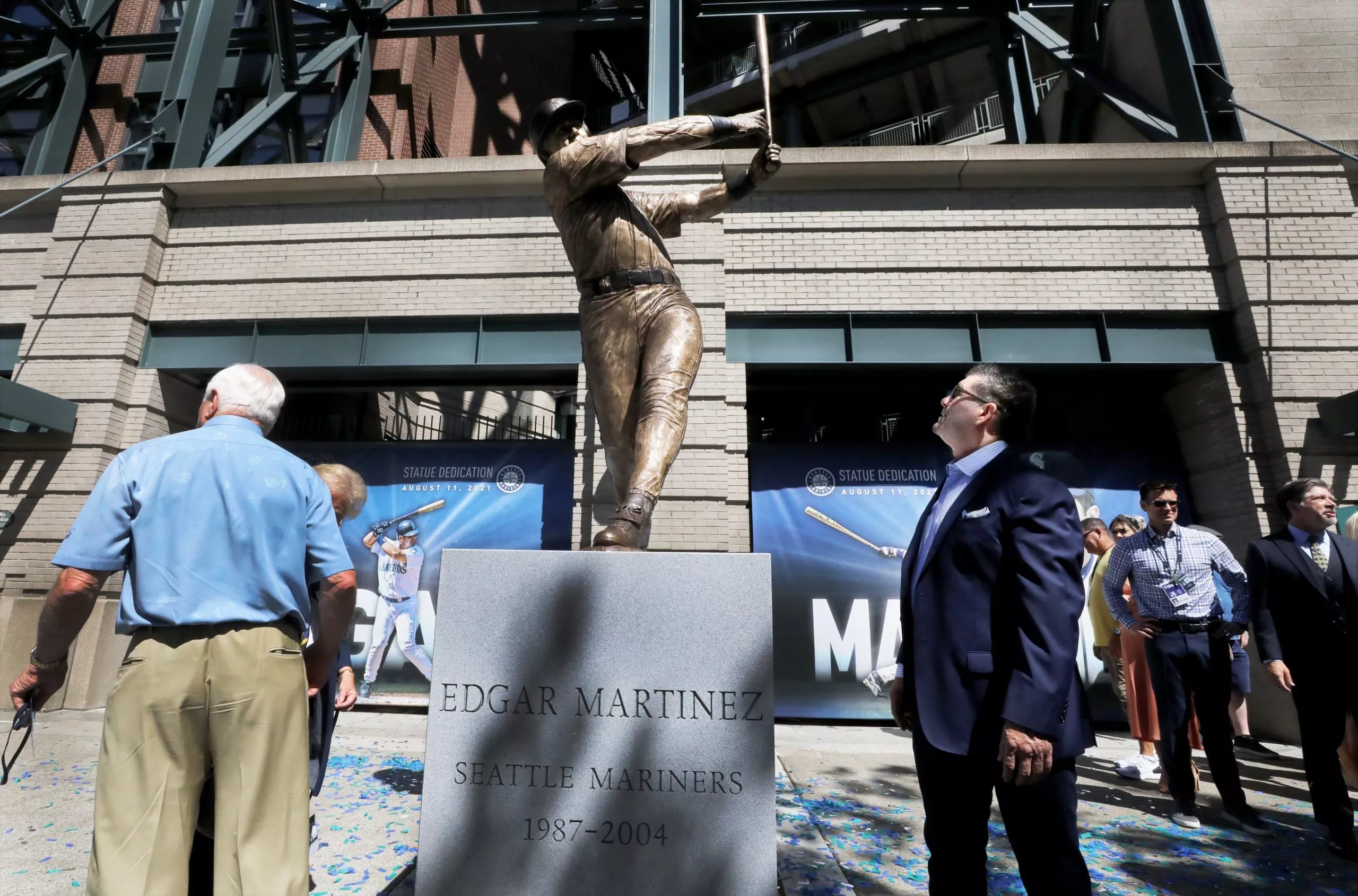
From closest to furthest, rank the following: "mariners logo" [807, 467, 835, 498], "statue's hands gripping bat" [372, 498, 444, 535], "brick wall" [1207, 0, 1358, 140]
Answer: "mariners logo" [807, 467, 835, 498]
"statue's hands gripping bat" [372, 498, 444, 535]
"brick wall" [1207, 0, 1358, 140]

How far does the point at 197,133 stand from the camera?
406 inches

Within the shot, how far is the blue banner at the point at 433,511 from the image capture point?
29.3ft

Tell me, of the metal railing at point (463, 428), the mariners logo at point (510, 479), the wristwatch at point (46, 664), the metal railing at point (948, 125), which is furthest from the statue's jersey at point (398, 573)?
the metal railing at point (948, 125)

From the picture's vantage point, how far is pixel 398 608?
8992 millimetres

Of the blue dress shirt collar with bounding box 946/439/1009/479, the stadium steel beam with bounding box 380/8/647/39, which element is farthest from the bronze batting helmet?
the stadium steel beam with bounding box 380/8/647/39

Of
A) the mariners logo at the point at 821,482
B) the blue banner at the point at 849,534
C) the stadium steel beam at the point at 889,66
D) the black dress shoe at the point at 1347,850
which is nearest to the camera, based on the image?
the black dress shoe at the point at 1347,850

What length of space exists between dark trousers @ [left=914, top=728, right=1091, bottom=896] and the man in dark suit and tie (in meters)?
3.22

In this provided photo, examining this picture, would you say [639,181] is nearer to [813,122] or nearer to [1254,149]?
[1254,149]

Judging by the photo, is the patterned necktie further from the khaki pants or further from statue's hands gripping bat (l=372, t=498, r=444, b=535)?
statue's hands gripping bat (l=372, t=498, r=444, b=535)

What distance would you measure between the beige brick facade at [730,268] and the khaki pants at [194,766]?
568 cm

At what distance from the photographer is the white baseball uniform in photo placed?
8.80 metres

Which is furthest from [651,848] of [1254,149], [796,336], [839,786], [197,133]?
[197,133]

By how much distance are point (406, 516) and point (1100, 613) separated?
7792 millimetres

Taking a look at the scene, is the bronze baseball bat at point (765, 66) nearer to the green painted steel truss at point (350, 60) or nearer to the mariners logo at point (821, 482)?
the mariners logo at point (821, 482)
